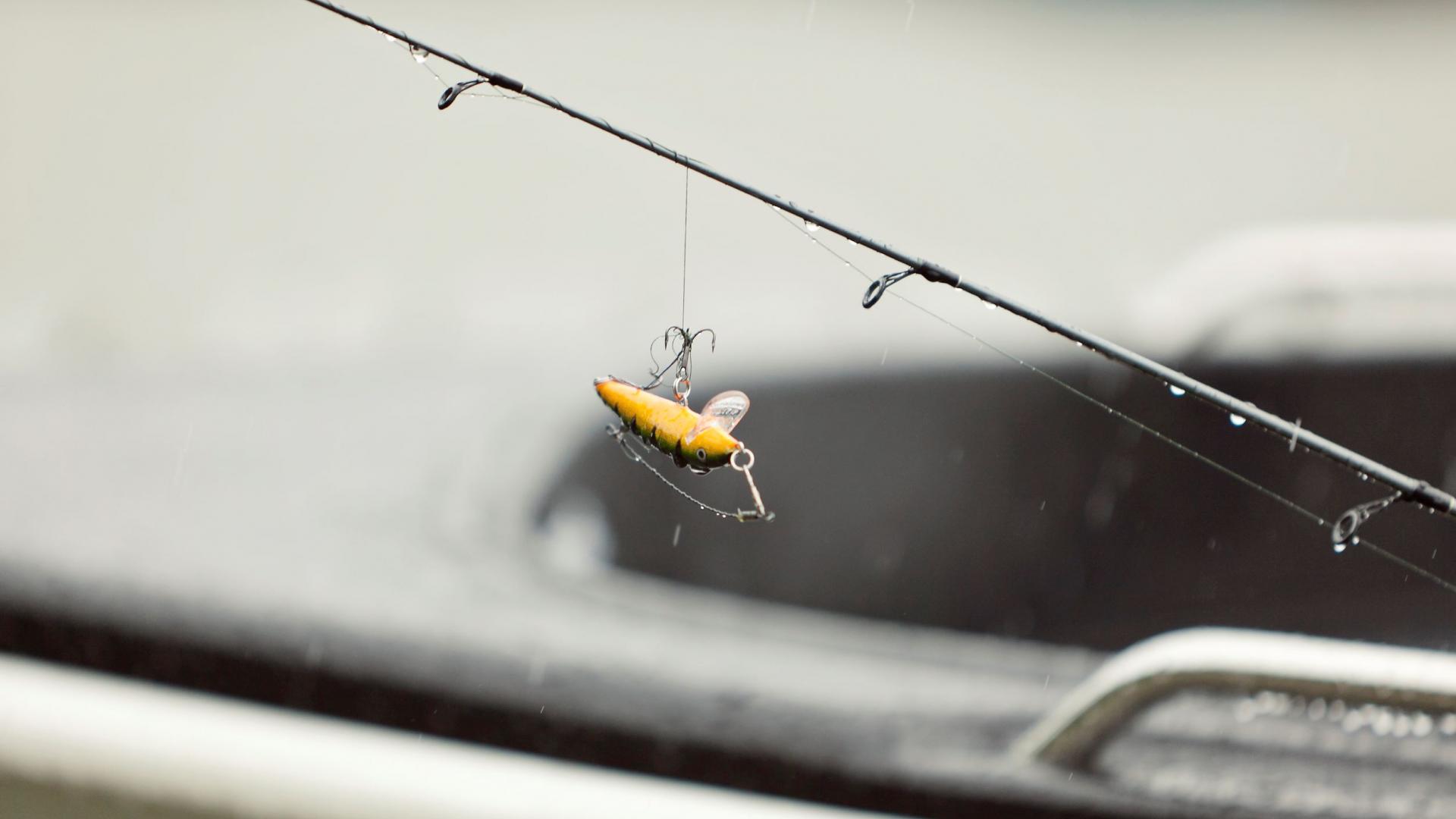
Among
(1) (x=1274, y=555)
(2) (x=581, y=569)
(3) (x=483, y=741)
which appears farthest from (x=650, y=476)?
(1) (x=1274, y=555)

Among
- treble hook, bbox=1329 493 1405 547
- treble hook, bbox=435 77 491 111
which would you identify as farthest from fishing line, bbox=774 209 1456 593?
treble hook, bbox=435 77 491 111

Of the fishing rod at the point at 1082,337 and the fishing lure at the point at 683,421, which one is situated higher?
the fishing rod at the point at 1082,337

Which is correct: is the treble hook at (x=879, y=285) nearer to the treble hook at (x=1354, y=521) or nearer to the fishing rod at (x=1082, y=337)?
the fishing rod at (x=1082, y=337)

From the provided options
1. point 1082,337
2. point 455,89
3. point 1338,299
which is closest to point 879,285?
point 1082,337

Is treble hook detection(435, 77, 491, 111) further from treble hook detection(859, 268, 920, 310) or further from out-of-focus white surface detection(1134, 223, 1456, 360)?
out-of-focus white surface detection(1134, 223, 1456, 360)

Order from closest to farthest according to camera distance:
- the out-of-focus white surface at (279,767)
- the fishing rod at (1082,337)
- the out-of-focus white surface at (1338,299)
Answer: the fishing rod at (1082,337) < the out-of-focus white surface at (279,767) < the out-of-focus white surface at (1338,299)

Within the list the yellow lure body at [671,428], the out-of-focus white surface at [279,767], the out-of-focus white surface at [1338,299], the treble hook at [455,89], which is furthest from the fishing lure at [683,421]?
the out-of-focus white surface at [1338,299]

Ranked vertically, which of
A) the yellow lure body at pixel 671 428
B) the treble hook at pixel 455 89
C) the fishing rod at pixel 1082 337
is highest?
the treble hook at pixel 455 89

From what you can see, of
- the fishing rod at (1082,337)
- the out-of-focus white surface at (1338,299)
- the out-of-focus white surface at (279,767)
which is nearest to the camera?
the fishing rod at (1082,337)

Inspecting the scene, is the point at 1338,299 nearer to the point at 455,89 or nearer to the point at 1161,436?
the point at 1161,436
